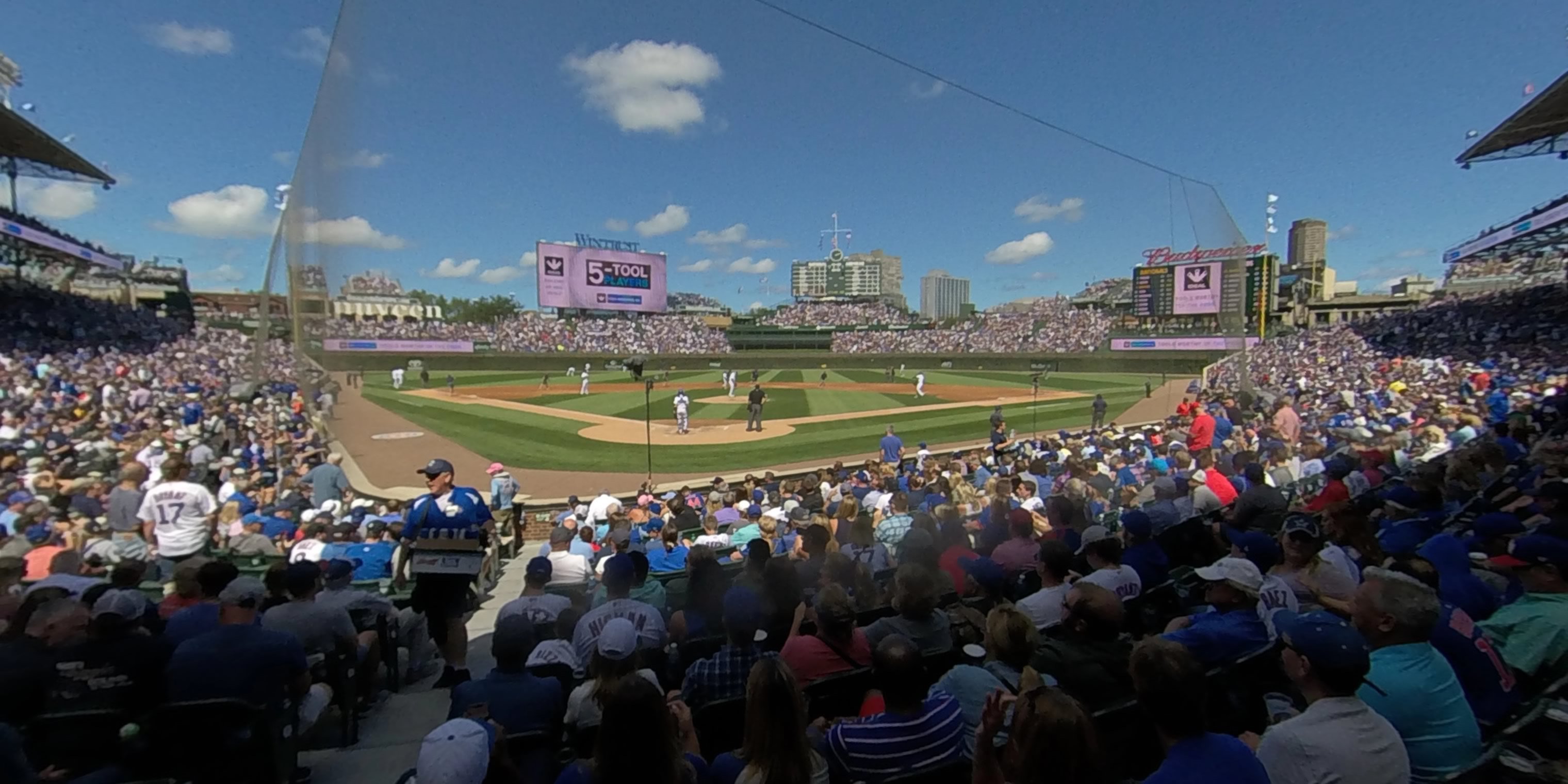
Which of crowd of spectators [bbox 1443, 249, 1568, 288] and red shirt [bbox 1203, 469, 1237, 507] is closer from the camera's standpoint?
red shirt [bbox 1203, 469, 1237, 507]

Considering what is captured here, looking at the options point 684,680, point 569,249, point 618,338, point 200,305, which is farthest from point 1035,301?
point 200,305

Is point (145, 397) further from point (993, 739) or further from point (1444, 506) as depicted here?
point (1444, 506)

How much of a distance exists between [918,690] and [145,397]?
24507 mm

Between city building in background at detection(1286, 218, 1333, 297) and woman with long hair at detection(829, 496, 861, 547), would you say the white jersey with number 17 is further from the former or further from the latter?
city building in background at detection(1286, 218, 1333, 297)

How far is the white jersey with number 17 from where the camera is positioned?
743 centimetres

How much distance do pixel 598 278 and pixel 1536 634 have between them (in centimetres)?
1327

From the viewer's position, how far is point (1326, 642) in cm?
247

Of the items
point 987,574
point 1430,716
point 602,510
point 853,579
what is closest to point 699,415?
point 602,510

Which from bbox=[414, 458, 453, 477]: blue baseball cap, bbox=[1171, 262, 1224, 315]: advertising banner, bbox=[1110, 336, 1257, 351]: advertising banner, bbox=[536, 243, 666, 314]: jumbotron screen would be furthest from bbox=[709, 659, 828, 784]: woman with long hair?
bbox=[1110, 336, 1257, 351]: advertising banner

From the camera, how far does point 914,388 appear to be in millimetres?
38219

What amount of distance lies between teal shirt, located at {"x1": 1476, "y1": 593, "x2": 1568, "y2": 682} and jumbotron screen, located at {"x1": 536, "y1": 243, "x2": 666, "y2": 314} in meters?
10.8

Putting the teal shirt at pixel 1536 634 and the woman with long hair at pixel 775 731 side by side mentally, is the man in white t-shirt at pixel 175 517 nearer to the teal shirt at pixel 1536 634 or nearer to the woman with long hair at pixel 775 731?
the woman with long hair at pixel 775 731

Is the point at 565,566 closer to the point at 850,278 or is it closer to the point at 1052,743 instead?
the point at 1052,743

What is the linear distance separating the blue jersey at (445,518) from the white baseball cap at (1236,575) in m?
5.32
